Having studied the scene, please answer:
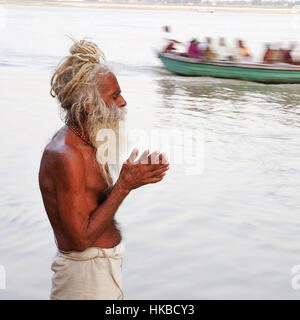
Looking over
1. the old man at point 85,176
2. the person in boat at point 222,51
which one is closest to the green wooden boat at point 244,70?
the person in boat at point 222,51

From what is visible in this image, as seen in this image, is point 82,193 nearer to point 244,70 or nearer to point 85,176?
point 85,176

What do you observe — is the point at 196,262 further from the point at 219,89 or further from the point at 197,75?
the point at 197,75

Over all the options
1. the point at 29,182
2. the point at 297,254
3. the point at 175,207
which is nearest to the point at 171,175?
the point at 175,207

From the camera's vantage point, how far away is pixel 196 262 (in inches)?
191

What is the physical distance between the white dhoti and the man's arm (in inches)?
2.8

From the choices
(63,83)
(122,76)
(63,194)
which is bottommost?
(122,76)

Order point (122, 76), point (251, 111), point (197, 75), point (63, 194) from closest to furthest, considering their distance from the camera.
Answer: point (63, 194)
point (251, 111)
point (197, 75)
point (122, 76)

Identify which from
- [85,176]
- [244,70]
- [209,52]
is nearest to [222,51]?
[209,52]

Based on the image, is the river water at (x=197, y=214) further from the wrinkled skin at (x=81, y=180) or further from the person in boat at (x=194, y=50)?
the person in boat at (x=194, y=50)

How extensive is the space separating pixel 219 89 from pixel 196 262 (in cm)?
1217

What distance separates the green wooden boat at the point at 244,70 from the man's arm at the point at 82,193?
15.0m

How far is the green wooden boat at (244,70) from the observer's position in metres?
16.5

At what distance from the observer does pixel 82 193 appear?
2.18 m

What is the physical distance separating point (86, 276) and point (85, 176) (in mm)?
380
